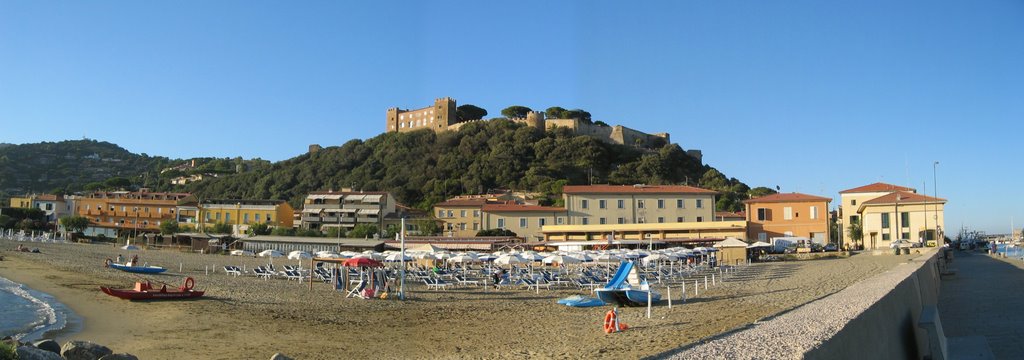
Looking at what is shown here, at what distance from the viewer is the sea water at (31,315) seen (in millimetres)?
17031

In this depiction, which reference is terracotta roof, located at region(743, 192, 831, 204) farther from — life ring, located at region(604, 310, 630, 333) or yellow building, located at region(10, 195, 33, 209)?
yellow building, located at region(10, 195, 33, 209)

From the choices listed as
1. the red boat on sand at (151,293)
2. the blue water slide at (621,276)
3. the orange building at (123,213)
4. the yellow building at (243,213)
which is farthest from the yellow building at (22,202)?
the blue water slide at (621,276)

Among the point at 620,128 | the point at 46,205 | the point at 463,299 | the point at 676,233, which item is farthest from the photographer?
the point at 620,128

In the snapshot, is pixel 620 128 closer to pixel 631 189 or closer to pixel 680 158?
pixel 680 158

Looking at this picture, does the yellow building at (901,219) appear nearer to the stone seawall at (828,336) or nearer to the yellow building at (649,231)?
the yellow building at (649,231)

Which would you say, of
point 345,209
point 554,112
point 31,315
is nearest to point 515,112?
point 554,112

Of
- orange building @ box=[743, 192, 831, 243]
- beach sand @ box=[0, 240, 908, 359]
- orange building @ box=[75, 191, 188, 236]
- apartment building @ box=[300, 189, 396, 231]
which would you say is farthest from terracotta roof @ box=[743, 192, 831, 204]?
orange building @ box=[75, 191, 188, 236]

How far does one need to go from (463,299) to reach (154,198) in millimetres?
74283

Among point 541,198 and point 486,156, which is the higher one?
point 486,156

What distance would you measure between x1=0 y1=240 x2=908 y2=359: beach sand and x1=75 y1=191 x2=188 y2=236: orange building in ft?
175

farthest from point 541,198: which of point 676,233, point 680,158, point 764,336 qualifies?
point 764,336

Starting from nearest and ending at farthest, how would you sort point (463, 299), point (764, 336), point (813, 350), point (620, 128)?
point (813, 350), point (764, 336), point (463, 299), point (620, 128)

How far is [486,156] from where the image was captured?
317ft

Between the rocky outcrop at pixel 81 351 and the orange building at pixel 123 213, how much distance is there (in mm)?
71758
